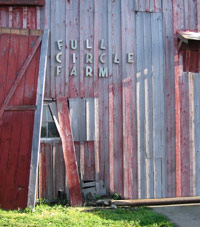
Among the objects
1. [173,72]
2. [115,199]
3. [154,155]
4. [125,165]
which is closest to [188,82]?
[173,72]

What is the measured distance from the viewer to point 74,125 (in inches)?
308

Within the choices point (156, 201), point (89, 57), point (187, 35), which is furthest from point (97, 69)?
point (156, 201)

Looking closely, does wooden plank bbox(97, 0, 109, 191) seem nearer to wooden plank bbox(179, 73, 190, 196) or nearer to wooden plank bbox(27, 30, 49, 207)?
wooden plank bbox(27, 30, 49, 207)

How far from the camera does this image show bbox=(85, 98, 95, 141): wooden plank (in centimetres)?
787

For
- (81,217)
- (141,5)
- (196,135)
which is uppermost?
(141,5)

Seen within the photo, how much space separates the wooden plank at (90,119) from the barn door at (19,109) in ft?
4.33

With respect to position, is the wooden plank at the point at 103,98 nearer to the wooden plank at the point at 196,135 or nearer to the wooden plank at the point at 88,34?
the wooden plank at the point at 88,34

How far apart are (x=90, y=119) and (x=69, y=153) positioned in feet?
3.16

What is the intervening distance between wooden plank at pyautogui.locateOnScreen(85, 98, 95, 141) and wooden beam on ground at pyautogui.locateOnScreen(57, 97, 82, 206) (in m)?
0.46

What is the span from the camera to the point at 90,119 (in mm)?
7895

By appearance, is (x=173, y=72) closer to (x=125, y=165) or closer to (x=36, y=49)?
(x=125, y=165)

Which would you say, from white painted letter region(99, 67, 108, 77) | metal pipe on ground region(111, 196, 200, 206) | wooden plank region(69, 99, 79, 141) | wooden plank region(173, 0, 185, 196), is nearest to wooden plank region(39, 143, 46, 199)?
wooden plank region(69, 99, 79, 141)

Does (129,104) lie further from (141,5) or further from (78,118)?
(141,5)

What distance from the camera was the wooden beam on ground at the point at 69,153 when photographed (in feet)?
24.1
